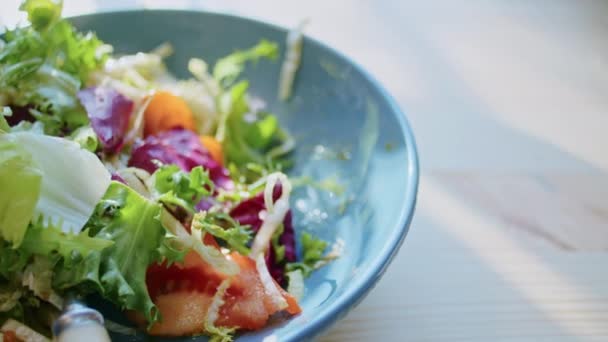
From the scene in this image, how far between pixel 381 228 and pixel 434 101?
0.67 metres

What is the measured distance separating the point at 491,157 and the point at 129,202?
78cm

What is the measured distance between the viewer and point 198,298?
0.78 m

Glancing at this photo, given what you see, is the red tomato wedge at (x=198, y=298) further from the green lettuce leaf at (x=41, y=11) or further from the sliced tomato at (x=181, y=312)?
the green lettuce leaf at (x=41, y=11)

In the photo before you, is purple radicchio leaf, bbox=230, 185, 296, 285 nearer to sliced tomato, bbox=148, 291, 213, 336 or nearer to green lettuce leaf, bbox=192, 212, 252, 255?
green lettuce leaf, bbox=192, 212, 252, 255

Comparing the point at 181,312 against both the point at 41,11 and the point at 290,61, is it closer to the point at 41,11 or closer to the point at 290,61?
the point at 41,11

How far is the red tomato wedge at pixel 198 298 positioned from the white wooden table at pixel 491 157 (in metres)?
0.14

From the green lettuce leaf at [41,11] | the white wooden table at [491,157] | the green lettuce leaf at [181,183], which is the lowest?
the white wooden table at [491,157]

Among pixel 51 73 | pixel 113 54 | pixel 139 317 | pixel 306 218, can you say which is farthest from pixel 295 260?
pixel 113 54

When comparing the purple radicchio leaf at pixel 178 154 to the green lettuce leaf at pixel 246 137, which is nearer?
the purple radicchio leaf at pixel 178 154

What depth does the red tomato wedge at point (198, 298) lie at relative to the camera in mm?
761

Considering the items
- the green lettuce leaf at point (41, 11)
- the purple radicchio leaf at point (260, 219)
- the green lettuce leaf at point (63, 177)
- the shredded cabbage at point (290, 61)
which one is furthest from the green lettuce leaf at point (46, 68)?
the shredded cabbage at point (290, 61)

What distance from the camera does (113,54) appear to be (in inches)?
47.2

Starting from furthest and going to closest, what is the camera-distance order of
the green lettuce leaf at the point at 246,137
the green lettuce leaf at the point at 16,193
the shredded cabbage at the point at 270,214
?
1. the green lettuce leaf at the point at 246,137
2. the shredded cabbage at the point at 270,214
3. the green lettuce leaf at the point at 16,193

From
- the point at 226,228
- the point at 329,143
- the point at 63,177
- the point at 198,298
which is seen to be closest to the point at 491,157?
the point at 329,143
